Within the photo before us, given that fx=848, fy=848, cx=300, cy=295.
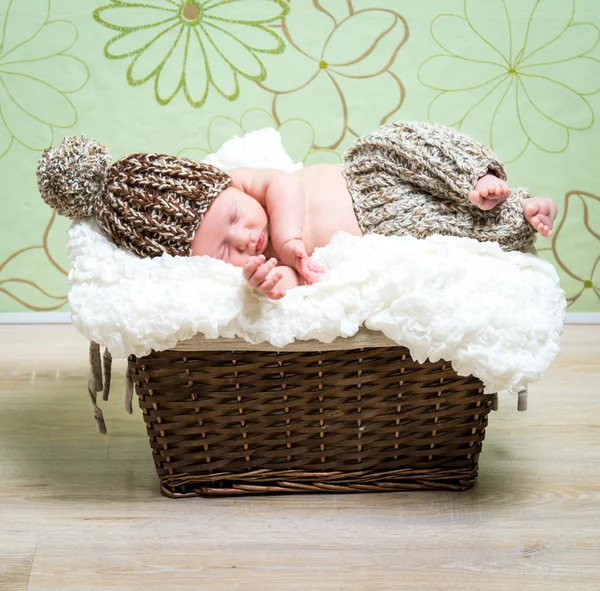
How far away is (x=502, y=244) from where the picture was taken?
4.09 feet

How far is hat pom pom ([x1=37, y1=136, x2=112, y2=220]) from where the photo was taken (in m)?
1.20

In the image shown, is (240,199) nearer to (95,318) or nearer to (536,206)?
(95,318)

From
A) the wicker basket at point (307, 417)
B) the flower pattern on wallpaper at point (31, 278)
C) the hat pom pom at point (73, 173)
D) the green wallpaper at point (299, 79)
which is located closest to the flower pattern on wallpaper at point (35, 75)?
the green wallpaper at point (299, 79)

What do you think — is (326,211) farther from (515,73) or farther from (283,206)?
(515,73)

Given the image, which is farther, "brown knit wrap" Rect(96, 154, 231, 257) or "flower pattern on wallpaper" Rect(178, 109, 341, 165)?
"flower pattern on wallpaper" Rect(178, 109, 341, 165)

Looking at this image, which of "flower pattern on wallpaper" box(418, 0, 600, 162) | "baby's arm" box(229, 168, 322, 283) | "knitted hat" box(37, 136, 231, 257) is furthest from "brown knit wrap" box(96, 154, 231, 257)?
"flower pattern on wallpaper" box(418, 0, 600, 162)

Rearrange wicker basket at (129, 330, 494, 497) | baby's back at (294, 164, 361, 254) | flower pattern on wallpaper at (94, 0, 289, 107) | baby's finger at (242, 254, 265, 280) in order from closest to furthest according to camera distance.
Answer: baby's finger at (242, 254, 265, 280), wicker basket at (129, 330, 494, 497), baby's back at (294, 164, 361, 254), flower pattern on wallpaper at (94, 0, 289, 107)

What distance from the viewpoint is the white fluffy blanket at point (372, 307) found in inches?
42.4

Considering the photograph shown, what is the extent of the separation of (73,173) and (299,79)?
704mm

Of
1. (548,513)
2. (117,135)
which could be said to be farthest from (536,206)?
(117,135)

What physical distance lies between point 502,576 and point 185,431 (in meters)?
0.47

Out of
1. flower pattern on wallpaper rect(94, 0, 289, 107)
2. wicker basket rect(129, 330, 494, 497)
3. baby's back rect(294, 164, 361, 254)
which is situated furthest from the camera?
flower pattern on wallpaper rect(94, 0, 289, 107)

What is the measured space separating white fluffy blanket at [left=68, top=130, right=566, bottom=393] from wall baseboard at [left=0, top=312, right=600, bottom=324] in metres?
0.70

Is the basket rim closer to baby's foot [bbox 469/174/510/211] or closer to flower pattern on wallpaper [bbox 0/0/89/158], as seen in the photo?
baby's foot [bbox 469/174/510/211]
